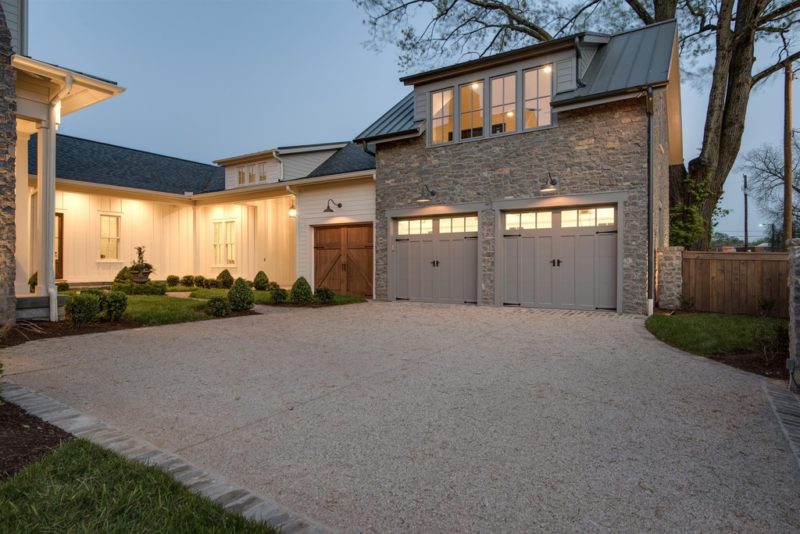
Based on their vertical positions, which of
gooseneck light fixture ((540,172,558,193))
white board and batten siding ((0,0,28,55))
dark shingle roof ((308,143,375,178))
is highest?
white board and batten siding ((0,0,28,55))

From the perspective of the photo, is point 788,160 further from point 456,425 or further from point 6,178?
point 6,178

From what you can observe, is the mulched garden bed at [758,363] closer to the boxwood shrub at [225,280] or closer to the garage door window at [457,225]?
the garage door window at [457,225]

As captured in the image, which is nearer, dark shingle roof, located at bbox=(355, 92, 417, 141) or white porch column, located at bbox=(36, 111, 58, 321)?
white porch column, located at bbox=(36, 111, 58, 321)

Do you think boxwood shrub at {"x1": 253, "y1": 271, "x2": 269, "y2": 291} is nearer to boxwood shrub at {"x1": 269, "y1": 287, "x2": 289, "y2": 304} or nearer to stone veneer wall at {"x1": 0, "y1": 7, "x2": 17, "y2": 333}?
boxwood shrub at {"x1": 269, "y1": 287, "x2": 289, "y2": 304}

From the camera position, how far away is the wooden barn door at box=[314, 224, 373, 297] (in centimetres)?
1279

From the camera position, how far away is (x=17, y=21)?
763 centimetres

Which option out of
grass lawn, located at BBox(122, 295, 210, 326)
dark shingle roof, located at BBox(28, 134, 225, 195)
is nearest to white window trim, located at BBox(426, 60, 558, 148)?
grass lawn, located at BBox(122, 295, 210, 326)

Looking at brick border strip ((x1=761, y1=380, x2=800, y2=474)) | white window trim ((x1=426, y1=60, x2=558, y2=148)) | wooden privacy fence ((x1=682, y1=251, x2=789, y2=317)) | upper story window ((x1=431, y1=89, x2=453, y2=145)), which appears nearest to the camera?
brick border strip ((x1=761, y1=380, x2=800, y2=474))

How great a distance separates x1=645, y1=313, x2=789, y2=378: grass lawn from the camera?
4949 millimetres

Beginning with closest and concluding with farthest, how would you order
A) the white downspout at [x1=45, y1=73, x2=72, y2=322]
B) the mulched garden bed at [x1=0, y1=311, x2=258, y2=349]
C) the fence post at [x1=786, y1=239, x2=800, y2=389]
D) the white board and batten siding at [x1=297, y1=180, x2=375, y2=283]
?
the fence post at [x1=786, y1=239, x2=800, y2=389]
the mulched garden bed at [x1=0, y1=311, x2=258, y2=349]
the white downspout at [x1=45, y1=73, x2=72, y2=322]
the white board and batten siding at [x1=297, y1=180, x2=375, y2=283]

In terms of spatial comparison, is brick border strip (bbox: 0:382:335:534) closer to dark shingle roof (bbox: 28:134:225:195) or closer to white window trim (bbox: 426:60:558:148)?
white window trim (bbox: 426:60:558:148)

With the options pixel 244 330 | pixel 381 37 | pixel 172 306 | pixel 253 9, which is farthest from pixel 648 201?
pixel 253 9

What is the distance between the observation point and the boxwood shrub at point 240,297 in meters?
9.14

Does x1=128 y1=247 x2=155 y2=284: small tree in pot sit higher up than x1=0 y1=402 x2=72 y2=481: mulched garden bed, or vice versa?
x1=128 y1=247 x2=155 y2=284: small tree in pot
